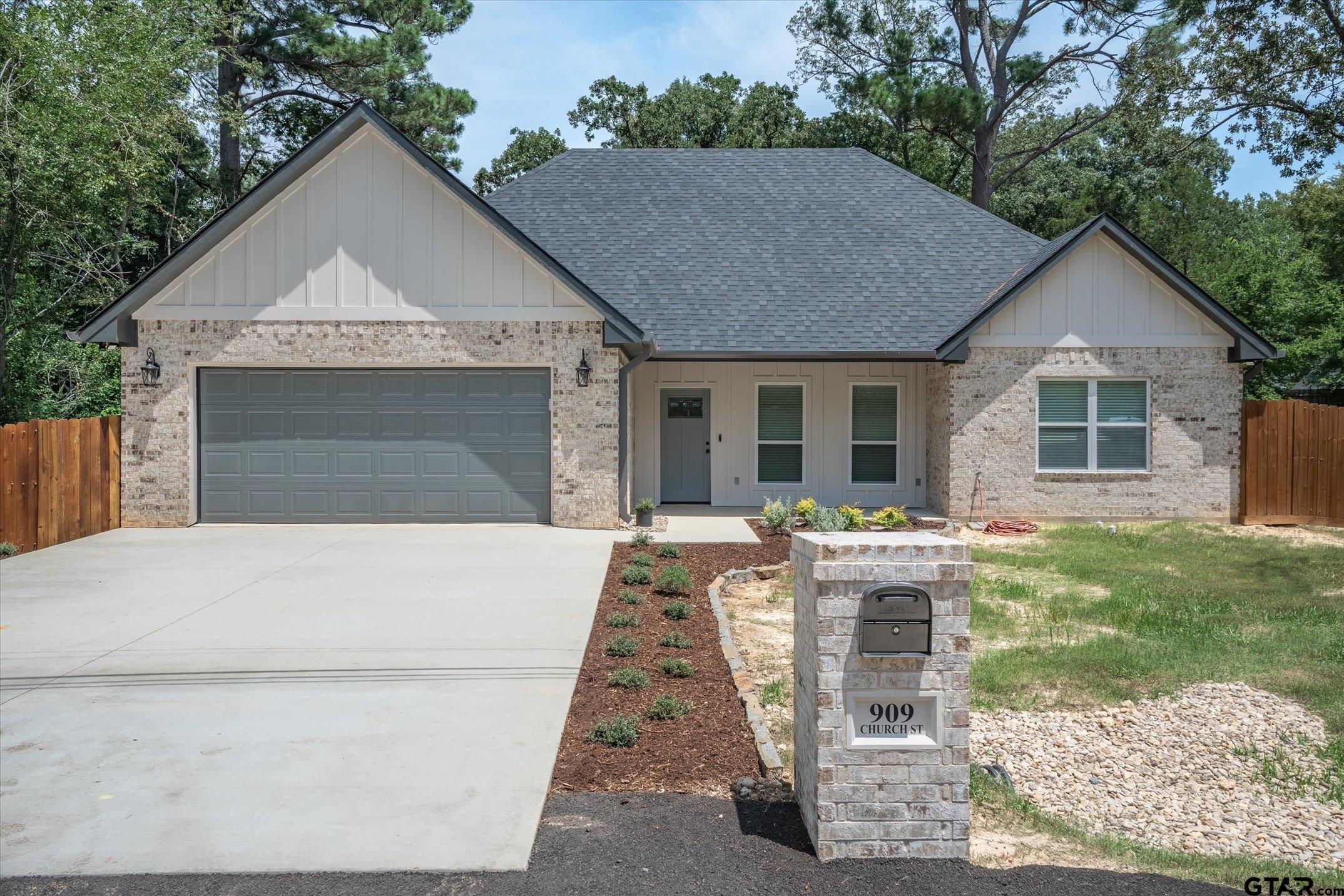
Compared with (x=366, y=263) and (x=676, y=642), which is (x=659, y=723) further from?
(x=366, y=263)

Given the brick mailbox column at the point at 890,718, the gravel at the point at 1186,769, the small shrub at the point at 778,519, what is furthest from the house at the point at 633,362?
the brick mailbox column at the point at 890,718

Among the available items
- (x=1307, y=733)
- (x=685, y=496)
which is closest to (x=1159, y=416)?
(x=685, y=496)

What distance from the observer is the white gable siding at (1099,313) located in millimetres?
14992

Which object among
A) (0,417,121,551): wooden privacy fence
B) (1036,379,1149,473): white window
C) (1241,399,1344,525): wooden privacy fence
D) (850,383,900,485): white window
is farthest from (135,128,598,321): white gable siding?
(1241,399,1344,525): wooden privacy fence

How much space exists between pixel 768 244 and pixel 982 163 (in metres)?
14.6

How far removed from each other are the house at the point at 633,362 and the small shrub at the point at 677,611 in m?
5.39

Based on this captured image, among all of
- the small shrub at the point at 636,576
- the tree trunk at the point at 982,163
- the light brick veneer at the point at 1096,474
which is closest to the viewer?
the small shrub at the point at 636,576

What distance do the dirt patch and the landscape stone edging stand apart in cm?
5

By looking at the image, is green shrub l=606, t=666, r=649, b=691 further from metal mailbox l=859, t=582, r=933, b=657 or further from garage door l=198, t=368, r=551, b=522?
garage door l=198, t=368, r=551, b=522

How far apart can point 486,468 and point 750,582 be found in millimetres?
5143

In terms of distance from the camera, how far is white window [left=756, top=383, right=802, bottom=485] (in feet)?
54.9

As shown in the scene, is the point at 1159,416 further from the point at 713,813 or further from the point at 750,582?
the point at 713,813

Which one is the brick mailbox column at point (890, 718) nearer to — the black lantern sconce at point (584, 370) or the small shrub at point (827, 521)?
the small shrub at point (827, 521)

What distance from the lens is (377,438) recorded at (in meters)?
13.9
